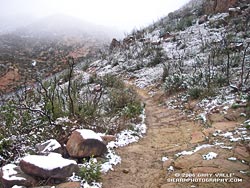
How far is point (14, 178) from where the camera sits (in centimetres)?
359

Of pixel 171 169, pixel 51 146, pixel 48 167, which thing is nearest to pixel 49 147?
pixel 51 146

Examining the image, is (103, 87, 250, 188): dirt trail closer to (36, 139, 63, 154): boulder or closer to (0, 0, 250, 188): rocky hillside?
(0, 0, 250, 188): rocky hillside

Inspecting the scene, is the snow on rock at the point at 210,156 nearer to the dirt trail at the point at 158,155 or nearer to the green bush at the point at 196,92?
the dirt trail at the point at 158,155

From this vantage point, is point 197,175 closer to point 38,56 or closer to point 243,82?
point 243,82

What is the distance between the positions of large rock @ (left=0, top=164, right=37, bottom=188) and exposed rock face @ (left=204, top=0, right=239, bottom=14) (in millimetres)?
12323

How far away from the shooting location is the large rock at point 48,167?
12.0 feet

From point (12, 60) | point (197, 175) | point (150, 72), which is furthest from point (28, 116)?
point (12, 60)

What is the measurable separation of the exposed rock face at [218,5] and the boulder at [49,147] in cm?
1156

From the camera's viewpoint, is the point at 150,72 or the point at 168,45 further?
the point at 168,45

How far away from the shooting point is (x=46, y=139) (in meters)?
4.90

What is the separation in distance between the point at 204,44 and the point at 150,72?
90.6 inches

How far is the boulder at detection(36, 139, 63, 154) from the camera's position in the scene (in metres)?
4.27

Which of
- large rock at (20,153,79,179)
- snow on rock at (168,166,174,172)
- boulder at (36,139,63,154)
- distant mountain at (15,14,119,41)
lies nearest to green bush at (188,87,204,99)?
snow on rock at (168,166,174,172)

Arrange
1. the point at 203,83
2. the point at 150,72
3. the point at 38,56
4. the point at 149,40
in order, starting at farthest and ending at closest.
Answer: the point at 38,56, the point at 149,40, the point at 150,72, the point at 203,83
